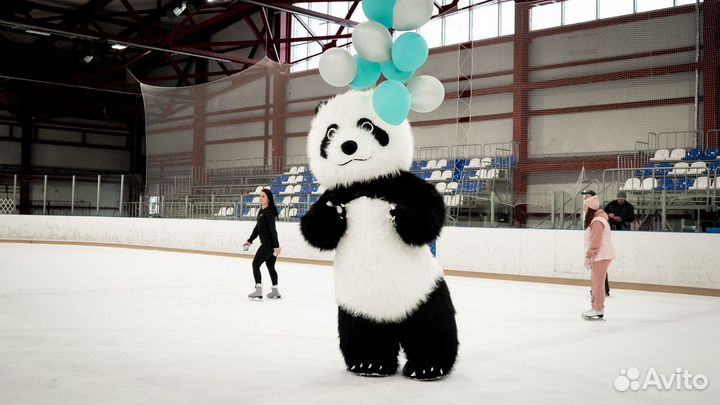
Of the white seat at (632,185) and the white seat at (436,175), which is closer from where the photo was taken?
the white seat at (632,185)

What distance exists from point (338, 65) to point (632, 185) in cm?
713

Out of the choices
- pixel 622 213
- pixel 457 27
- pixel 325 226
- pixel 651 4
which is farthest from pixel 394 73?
pixel 457 27

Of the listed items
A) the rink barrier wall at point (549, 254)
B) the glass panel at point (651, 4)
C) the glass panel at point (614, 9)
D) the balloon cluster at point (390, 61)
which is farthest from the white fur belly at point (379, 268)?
the glass panel at point (651, 4)

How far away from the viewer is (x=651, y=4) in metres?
10.7

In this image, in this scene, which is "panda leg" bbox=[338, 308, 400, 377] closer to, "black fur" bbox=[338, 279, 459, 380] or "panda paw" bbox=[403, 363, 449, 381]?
"black fur" bbox=[338, 279, 459, 380]

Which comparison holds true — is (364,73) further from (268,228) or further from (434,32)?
(434,32)

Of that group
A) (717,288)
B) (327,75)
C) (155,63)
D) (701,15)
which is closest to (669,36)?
(701,15)

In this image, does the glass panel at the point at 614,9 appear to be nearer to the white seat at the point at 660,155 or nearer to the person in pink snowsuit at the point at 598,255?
the white seat at the point at 660,155

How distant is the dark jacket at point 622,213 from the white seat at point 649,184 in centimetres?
41

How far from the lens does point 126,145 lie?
3262 cm

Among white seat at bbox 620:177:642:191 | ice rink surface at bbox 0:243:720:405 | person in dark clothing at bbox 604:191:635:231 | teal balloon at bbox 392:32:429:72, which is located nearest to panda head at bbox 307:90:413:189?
teal balloon at bbox 392:32:429:72

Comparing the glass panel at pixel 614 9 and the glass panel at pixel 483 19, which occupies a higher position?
the glass panel at pixel 483 19

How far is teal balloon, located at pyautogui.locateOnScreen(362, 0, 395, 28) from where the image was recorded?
381 cm

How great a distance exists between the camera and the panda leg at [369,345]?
3436 mm
